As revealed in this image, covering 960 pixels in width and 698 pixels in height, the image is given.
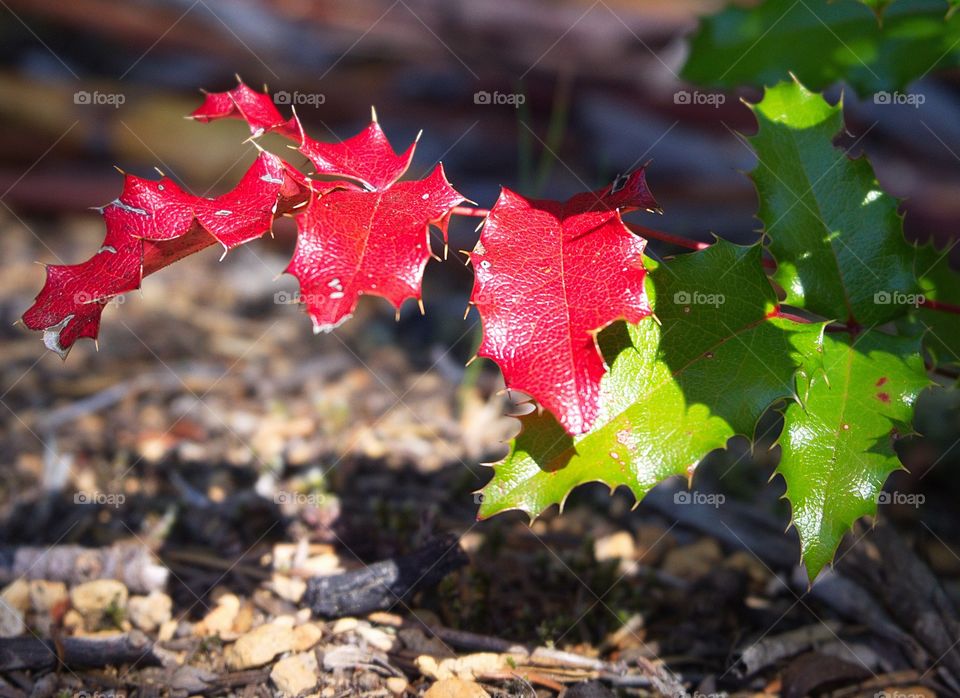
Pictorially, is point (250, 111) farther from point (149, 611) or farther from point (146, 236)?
point (149, 611)

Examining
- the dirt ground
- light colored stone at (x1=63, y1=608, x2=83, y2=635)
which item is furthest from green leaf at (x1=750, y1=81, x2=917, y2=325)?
light colored stone at (x1=63, y1=608, x2=83, y2=635)

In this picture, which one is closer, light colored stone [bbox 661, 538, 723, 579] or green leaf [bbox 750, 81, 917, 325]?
green leaf [bbox 750, 81, 917, 325]

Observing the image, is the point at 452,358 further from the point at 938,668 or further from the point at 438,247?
the point at 938,668

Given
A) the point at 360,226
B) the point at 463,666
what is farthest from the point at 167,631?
the point at 360,226

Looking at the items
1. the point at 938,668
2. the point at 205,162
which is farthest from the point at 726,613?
the point at 205,162

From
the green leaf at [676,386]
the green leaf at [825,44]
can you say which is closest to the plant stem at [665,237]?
the green leaf at [676,386]

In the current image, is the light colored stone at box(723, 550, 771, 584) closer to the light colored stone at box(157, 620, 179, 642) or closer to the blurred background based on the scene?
the blurred background

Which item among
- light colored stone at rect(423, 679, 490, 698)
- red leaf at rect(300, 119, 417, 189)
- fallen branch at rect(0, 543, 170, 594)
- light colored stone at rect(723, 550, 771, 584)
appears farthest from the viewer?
light colored stone at rect(723, 550, 771, 584)
